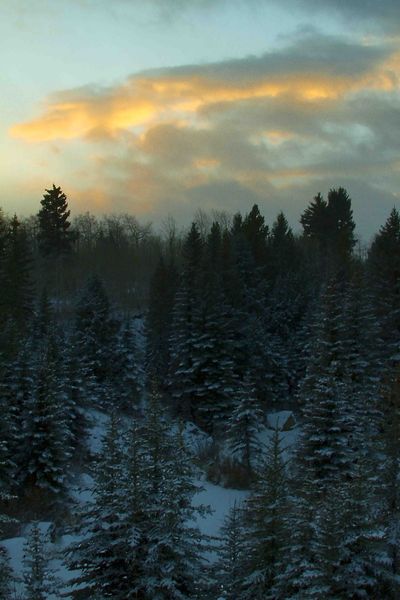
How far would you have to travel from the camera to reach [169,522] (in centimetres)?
1363

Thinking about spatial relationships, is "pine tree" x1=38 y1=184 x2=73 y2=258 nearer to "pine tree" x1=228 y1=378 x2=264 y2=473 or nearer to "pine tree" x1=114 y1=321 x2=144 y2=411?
"pine tree" x1=114 y1=321 x2=144 y2=411

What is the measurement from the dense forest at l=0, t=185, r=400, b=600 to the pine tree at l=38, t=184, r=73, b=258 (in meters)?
0.18

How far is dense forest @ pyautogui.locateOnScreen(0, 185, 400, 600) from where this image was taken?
1365 cm

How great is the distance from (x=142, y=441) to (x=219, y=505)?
905 inches

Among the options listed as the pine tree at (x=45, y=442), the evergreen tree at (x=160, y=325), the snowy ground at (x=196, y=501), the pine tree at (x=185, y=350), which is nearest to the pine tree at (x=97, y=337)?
the evergreen tree at (x=160, y=325)

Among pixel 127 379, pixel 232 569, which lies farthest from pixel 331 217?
pixel 232 569

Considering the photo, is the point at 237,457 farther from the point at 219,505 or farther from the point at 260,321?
the point at 260,321

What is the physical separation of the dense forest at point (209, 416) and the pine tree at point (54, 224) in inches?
7.1

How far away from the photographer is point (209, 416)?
1838 inches

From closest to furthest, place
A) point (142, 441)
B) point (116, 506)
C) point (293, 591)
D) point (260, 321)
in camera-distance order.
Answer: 1. point (293, 591)
2. point (116, 506)
3. point (142, 441)
4. point (260, 321)

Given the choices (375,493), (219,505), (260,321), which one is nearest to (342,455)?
(375,493)

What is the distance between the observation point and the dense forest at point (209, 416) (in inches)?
537

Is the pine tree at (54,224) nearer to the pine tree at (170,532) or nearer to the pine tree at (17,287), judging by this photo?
the pine tree at (17,287)

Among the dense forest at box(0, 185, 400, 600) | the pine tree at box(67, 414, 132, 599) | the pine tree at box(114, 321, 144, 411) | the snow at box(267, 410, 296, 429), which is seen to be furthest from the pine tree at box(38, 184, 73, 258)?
the pine tree at box(67, 414, 132, 599)
